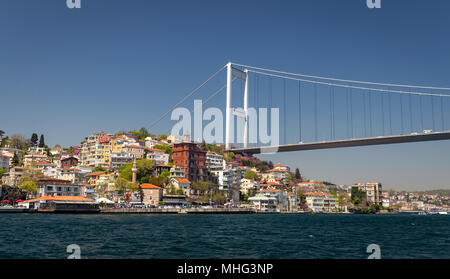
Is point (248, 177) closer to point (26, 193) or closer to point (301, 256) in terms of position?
point (26, 193)

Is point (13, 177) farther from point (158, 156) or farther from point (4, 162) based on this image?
point (158, 156)

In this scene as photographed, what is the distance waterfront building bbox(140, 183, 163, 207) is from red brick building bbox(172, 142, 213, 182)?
12.1m

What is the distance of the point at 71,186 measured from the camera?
65875mm

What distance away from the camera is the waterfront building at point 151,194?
66.8 meters

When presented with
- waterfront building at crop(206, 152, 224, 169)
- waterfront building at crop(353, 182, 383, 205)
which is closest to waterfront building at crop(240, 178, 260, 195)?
waterfront building at crop(206, 152, 224, 169)

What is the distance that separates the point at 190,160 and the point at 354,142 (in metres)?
47.4

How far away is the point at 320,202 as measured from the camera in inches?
3959

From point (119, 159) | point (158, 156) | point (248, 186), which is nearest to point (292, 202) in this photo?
point (248, 186)

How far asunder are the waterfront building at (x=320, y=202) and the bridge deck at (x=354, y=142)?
60.5 metres

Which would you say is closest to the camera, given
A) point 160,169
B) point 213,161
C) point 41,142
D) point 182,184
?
point 182,184
